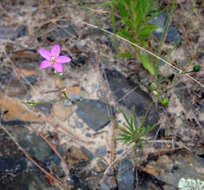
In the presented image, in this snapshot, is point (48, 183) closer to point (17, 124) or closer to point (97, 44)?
point (17, 124)

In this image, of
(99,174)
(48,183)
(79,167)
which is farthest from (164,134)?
(48,183)

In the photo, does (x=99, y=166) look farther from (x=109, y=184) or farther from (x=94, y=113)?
(x=94, y=113)

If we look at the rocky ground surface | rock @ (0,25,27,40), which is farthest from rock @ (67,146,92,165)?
rock @ (0,25,27,40)

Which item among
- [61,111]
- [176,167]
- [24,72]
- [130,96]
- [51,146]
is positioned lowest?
[176,167]

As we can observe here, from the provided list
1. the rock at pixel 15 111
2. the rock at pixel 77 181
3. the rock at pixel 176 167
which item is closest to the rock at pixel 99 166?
the rock at pixel 77 181

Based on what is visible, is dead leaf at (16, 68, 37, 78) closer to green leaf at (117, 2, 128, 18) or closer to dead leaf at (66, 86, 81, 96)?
dead leaf at (66, 86, 81, 96)

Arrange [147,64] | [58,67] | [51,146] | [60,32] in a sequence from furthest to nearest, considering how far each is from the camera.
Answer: [60,32] → [147,64] → [51,146] → [58,67]

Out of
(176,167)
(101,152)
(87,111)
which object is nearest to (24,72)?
(87,111)
